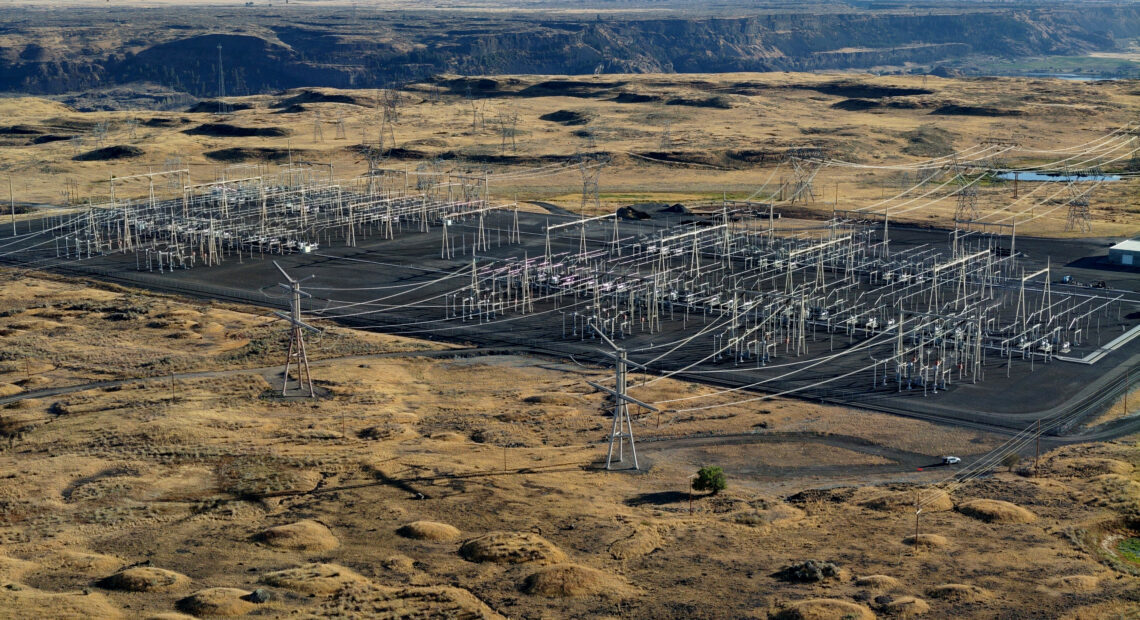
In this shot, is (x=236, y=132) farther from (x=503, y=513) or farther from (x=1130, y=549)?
(x=1130, y=549)

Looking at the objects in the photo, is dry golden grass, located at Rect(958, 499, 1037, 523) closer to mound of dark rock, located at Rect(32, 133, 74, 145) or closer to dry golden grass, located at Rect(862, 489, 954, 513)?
dry golden grass, located at Rect(862, 489, 954, 513)

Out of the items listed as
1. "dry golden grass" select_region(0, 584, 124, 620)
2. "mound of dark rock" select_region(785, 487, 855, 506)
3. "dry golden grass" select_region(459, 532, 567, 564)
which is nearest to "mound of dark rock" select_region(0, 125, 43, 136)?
"dry golden grass" select_region(0, 584, 124, 620)

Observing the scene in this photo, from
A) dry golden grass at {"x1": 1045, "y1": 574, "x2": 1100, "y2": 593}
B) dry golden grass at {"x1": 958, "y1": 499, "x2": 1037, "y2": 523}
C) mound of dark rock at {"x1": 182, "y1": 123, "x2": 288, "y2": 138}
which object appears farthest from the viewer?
mound of dark rock at {"x1": 182, "y1": 123, "x2": 288, "y2": 138}

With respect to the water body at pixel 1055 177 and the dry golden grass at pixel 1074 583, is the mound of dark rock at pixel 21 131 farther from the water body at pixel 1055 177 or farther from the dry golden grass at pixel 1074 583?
the dry golden grass at pixel 1074 583

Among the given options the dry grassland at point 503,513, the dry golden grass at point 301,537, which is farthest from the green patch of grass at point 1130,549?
the dry golden grass at point 301,537

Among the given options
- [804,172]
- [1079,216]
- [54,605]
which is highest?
[804,172]

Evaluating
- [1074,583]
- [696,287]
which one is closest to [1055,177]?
[696,287]
